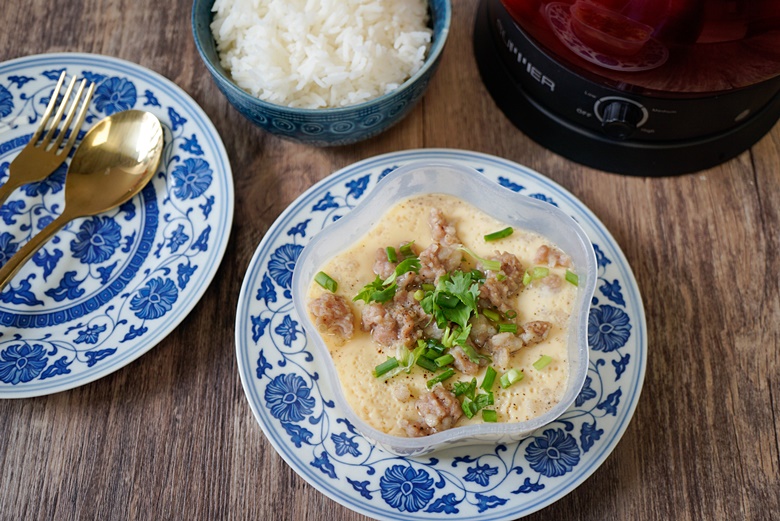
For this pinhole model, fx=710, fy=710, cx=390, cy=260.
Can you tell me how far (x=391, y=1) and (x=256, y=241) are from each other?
0.68 meters

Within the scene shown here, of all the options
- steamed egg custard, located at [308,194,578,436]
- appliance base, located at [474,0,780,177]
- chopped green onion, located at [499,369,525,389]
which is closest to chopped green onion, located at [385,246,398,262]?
steamed egg custard, located at [308,194,578,436]

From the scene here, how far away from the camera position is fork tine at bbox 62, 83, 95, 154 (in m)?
1.78

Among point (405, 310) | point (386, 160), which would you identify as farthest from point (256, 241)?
point (405, 310)

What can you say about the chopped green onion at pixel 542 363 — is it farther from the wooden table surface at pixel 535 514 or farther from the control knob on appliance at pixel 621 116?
the control knob on appliance at pixel 621 116

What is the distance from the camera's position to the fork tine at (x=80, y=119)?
1.78 meters

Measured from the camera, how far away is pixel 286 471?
4.97 ft

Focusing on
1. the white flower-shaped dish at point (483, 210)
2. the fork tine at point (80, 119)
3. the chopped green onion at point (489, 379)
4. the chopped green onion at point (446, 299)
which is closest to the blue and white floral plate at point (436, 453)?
the white flower-shaped dish at point (483, 210)

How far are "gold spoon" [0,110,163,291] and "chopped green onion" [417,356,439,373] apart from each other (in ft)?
2.75

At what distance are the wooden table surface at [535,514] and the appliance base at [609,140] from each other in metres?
0.04

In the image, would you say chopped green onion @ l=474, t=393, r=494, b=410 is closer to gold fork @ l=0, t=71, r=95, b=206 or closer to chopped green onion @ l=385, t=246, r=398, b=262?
chopped green onion @ l=385, t=246, r=398, b=262

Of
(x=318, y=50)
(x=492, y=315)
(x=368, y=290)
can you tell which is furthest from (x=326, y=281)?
(x=318, y=50)

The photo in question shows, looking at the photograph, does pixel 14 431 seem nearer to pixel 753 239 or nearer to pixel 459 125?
pixel 459 125

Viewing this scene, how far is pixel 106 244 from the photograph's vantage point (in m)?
1.71

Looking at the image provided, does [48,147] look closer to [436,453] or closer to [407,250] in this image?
[407,250]
